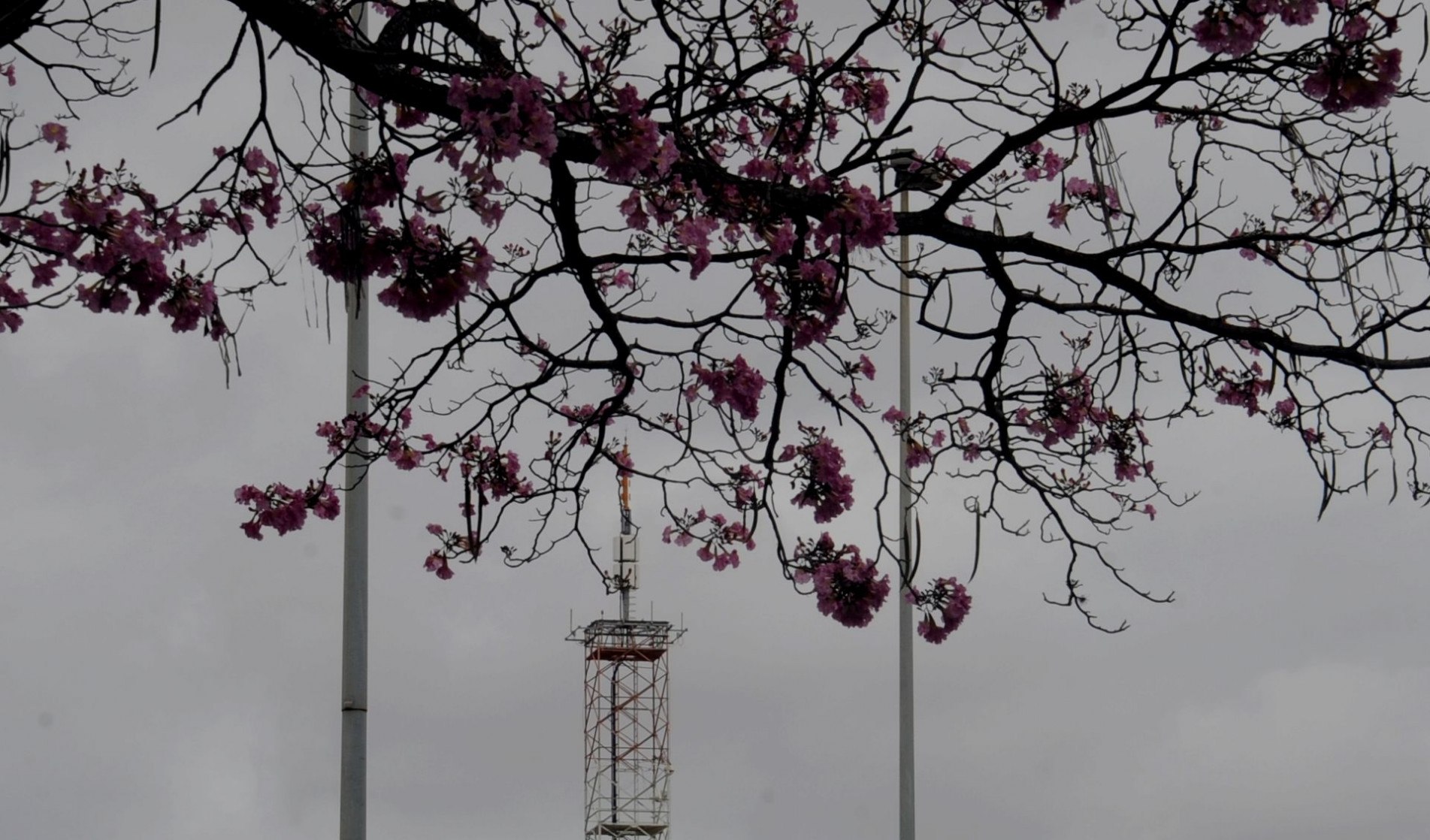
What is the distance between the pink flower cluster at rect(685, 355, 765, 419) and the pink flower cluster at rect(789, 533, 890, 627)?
496mm

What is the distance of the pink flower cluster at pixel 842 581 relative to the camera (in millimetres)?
6480

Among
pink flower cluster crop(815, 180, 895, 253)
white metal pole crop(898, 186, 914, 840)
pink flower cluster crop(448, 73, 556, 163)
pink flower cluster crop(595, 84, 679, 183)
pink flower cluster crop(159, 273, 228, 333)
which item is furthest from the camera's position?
white metal pole crop(898, 186, 914, 840)

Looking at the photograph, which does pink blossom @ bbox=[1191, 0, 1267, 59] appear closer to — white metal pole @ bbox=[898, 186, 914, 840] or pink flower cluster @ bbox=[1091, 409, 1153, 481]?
pink flower cluster @ bbox=[1091, 409, 1153, 481]

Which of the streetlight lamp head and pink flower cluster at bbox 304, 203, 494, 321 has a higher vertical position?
the streetlight lamp head

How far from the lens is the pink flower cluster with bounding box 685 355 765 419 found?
6.45 metres

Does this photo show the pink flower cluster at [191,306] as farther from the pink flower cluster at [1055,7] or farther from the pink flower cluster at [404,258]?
the pink flower cluster at [1055,7]

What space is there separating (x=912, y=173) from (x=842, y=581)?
1353 mm

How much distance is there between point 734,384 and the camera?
6453mm

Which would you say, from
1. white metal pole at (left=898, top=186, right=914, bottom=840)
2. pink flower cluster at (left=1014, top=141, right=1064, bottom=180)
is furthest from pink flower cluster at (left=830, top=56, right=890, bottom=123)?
white metal pole at (left=898, top=186, right=914, bottom=840)

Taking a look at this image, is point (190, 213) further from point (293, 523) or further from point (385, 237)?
point (293, 523)

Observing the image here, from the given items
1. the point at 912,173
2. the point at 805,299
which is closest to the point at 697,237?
the point at 805,299

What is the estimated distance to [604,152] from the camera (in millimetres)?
4879

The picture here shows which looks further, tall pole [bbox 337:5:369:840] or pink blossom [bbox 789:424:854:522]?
tall pole [bbox 337:5:369:840]

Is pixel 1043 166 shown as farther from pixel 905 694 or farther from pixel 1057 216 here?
pixel 905 694
